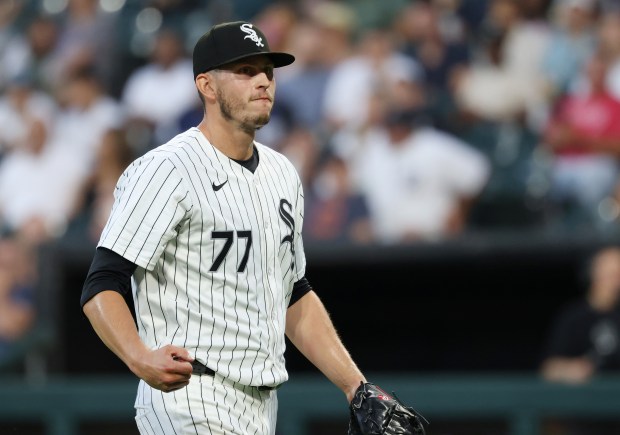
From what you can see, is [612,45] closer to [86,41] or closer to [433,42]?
[433,42]

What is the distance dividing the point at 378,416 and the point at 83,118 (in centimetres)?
569

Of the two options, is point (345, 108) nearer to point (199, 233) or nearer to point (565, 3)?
point (565, 3)

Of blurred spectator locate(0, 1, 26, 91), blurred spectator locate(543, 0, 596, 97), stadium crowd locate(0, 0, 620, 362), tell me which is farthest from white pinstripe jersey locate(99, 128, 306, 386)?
blurred spectator locate(0, 1, 26, 91)

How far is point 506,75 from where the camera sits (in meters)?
7.83

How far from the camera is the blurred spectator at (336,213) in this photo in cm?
708

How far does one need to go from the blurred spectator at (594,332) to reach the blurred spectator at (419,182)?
910 millimetres

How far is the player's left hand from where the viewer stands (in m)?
3.23

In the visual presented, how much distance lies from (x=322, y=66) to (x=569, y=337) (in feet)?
9.32

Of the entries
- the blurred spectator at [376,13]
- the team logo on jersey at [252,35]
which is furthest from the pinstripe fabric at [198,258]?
the blurred spectator at [376,13]

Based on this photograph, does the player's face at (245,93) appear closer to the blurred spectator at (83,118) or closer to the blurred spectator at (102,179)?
the blurred spectator at (102,179)

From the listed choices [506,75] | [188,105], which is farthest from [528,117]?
[188,105]

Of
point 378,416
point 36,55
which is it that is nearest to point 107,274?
point 378,416

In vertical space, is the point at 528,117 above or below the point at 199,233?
above

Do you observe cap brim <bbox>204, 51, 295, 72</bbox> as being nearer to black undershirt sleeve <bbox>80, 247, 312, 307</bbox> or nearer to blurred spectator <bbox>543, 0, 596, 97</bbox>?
black undershirt sleeve <bbox>80, 247, 312, 307</bbox>
